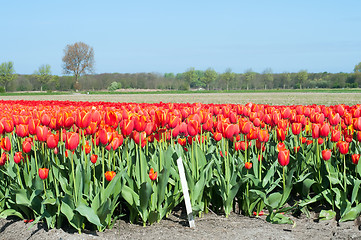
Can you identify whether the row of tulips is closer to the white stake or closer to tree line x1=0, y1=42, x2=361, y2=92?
the white stake

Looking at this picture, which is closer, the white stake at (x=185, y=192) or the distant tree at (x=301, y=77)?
the white stake at (x=185, y=192)

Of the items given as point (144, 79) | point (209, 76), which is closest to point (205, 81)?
point (209, 76)

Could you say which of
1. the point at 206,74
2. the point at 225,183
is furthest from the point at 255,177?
the point at 206,74

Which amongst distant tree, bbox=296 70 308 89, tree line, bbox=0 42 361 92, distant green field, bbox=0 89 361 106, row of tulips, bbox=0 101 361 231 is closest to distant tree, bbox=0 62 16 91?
tree line, bbox=0 42 361 92

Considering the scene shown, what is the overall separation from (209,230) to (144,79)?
342ft

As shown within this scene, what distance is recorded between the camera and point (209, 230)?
3.26 metres

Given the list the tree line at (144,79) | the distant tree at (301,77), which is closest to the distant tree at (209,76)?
the tree line at (144,79)

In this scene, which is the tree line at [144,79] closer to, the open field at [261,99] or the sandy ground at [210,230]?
the open field at [261,99]

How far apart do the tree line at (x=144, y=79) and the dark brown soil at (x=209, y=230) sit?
7691cm

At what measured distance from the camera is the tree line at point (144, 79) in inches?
3137

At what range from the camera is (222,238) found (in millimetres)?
3098

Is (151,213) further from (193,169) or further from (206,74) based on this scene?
(206,74)

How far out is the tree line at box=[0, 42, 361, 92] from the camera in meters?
79.7

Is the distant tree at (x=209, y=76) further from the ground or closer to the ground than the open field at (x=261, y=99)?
further from the ground
